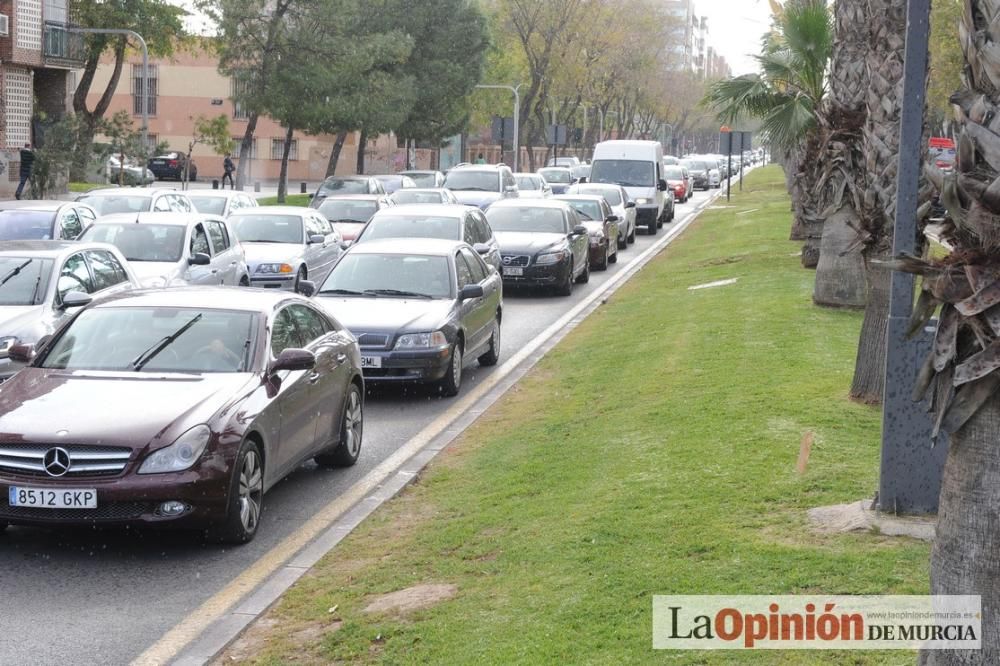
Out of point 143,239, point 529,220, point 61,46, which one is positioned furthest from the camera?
point 61,46

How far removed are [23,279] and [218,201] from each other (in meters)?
14.1

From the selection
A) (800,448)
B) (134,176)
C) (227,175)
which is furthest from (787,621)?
(227,175)

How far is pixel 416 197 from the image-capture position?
32.8 m

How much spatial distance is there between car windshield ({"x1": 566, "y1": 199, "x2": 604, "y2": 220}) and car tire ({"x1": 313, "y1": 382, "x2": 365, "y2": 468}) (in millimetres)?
19435

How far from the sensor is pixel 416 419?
12844 millimetres

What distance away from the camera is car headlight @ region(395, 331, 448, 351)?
1354 centimetres

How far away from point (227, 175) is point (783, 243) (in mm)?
36282

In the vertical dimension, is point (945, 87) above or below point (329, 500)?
above

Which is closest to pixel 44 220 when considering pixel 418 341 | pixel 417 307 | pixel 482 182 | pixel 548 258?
pixel 417 307

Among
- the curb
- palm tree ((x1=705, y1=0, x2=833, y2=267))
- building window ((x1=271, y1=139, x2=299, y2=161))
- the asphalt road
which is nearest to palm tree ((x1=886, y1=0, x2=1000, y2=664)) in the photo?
the curb

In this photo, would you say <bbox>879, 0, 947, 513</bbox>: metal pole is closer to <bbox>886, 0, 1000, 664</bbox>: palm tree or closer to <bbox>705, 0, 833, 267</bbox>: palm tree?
<bbox>886, 0, 1000, 664</bbox>: palm tree

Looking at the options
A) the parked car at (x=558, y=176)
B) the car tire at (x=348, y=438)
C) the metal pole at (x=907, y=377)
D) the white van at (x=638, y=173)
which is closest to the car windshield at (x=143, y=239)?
the car tire at (x=348, y=438)

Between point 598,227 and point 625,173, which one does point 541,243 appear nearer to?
point 598,227

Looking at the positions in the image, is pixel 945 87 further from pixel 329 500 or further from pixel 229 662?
pixel 229 662
